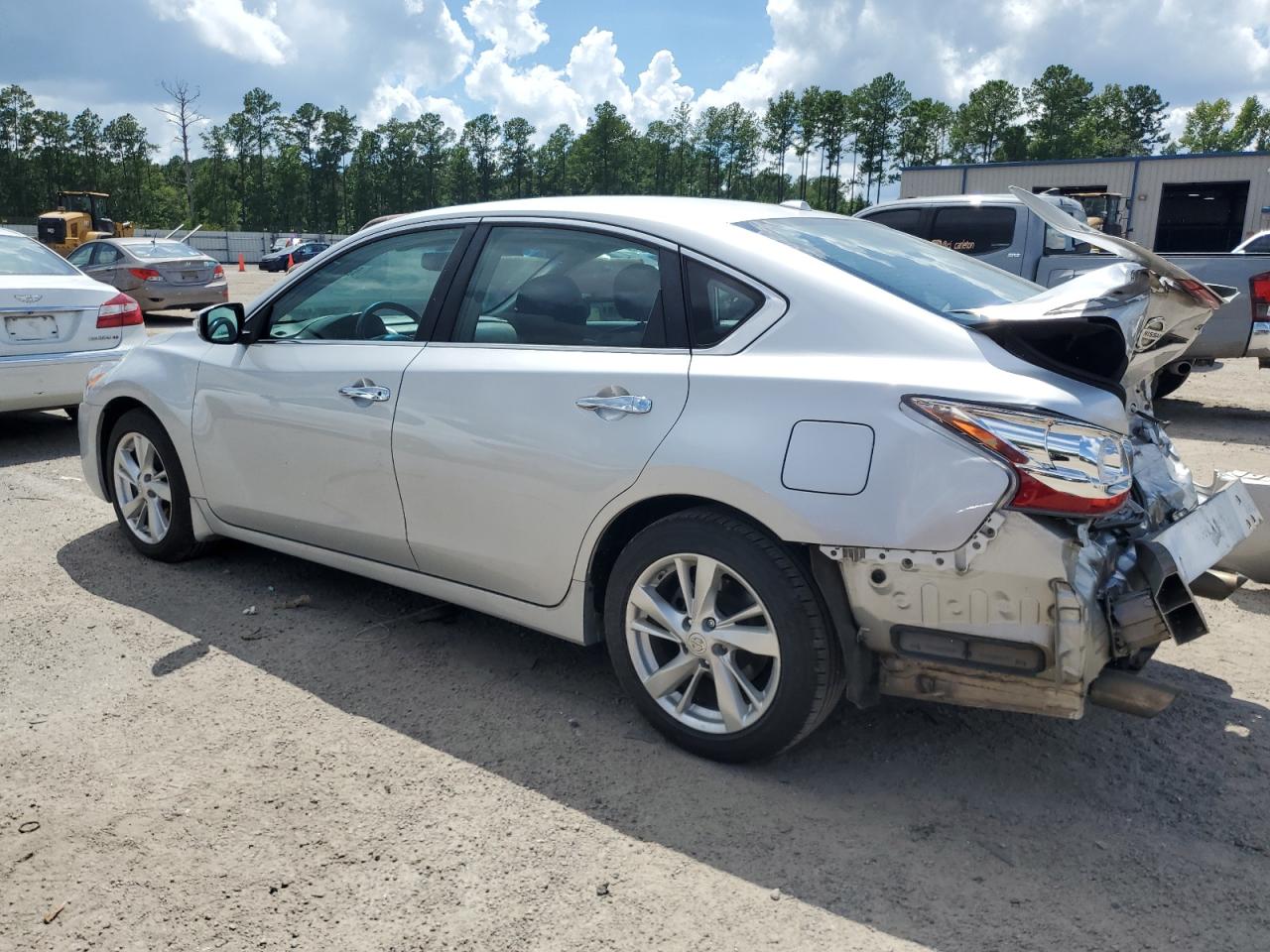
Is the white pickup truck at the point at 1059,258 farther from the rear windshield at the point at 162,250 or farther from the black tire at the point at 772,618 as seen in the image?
the rear windshield at the point at 162,250

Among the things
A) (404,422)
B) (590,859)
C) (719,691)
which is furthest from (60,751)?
(719,691)

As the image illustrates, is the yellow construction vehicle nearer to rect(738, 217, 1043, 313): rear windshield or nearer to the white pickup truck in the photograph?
the white pickup truck

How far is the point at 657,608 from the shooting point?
3.12 m

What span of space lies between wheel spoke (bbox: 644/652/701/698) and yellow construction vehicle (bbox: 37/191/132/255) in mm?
34740

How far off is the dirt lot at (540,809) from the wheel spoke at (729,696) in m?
0.18

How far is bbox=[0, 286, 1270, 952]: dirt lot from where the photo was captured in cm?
245

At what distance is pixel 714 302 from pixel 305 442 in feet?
5.86

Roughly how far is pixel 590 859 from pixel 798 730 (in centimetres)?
68

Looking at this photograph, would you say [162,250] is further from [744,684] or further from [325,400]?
[744,684]

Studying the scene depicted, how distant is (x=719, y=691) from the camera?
10.0 feet

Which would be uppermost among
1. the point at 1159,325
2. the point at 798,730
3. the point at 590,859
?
the point at 1159,325

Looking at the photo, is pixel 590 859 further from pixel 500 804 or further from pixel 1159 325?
pixel 1159 325

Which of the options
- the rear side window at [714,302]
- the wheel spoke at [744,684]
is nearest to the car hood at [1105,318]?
the rear side window at [714,302]

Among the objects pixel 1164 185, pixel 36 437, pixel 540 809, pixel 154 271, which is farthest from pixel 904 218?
pixel 1164 185
